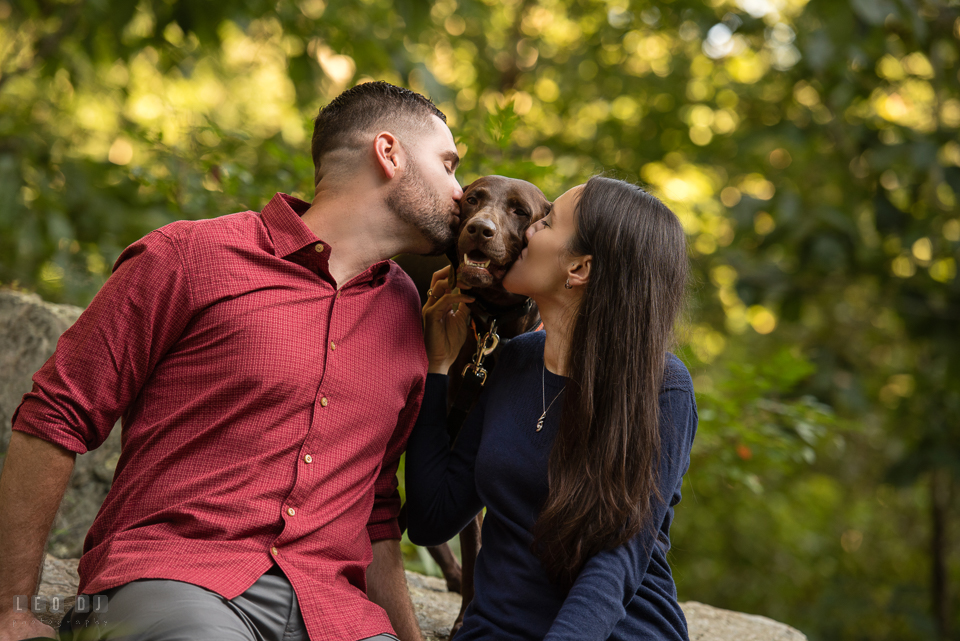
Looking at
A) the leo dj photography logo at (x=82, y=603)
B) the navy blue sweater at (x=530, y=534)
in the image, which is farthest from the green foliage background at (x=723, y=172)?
the leo dj photography logo at (x=82, y=603)

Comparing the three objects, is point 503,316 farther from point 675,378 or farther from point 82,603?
point 82,603

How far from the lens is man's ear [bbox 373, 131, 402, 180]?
2.11 meters

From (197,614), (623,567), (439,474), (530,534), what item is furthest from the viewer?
(439,474)

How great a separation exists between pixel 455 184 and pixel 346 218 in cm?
38

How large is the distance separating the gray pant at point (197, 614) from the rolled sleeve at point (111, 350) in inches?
14.0

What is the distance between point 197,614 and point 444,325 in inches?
41.4

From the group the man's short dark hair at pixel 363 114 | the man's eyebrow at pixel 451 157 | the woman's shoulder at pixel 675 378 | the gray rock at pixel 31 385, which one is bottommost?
the gray rock at pixel 31 385

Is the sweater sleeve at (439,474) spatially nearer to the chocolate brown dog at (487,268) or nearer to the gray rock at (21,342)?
the chocolate brown dog at (487,268)

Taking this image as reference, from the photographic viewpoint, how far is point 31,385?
292 centimetres

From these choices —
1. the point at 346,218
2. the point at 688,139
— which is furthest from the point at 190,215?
the point at 688,139

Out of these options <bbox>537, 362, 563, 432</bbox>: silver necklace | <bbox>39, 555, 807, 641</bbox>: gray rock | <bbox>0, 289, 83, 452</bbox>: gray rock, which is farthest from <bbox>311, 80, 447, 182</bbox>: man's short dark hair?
<bbox>39, 555, 807, 641</bbox>: gray rock

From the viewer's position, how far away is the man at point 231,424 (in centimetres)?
163

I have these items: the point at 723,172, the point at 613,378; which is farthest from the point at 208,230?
the point at 723,172

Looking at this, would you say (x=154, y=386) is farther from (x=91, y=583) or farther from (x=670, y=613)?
(x=670, y=613)
